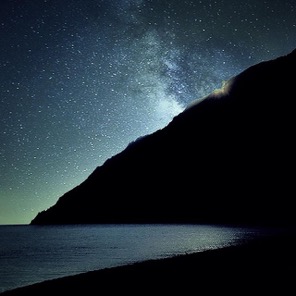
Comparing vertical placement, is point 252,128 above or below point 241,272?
above

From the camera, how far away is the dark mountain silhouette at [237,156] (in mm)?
141500

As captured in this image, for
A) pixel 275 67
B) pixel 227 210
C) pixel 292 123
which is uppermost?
pixel 275 67

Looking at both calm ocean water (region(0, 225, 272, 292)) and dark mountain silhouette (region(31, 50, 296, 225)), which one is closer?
calm ocean water (region(0, 225, 272, 292))

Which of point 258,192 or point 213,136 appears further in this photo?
point 213,136

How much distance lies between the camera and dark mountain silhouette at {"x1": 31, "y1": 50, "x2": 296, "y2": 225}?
141500 millimetres

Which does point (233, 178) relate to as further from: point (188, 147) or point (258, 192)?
point (188, 147)

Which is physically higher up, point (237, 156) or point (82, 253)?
point (237, 156)

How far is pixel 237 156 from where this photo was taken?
164250 mm

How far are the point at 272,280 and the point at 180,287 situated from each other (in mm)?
2679

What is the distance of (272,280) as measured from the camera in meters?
9.16

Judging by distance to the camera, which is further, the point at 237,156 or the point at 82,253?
the point at 237,156

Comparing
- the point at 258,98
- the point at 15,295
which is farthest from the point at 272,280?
the point at 258,98

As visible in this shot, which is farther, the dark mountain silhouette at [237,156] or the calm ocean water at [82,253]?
the dark mountain silhouette at [237,156]

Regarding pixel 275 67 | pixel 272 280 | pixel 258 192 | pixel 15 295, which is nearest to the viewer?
pixel 272 280
